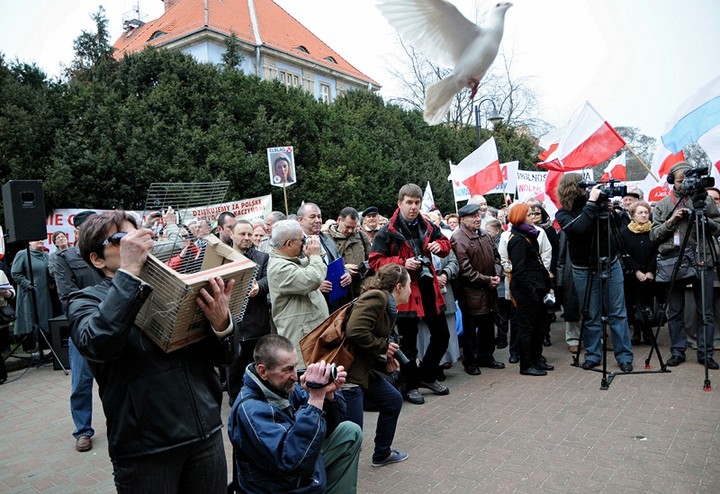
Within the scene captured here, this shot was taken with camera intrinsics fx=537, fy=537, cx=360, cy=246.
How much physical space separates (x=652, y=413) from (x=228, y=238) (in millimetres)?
4506

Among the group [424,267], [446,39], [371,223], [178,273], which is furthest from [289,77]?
[446,39]

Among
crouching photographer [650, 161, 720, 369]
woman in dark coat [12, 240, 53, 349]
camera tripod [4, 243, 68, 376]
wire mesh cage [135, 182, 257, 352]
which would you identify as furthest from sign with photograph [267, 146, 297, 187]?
wire mesh cage [135, 182, 257, 352]

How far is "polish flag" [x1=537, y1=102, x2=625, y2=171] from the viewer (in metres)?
8.37

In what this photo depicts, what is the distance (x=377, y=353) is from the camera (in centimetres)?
390

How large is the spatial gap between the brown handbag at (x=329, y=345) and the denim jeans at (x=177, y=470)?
143 centimetres

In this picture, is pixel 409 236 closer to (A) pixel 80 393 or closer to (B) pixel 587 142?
(A) pixel 80 393

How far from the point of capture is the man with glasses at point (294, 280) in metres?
4.36

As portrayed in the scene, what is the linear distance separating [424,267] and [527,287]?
1.48m

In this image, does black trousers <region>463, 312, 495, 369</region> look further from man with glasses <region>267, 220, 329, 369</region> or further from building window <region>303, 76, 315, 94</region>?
building window <region>303, 76, 315, 94</region>

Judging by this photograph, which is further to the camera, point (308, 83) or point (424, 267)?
point (308, 83)

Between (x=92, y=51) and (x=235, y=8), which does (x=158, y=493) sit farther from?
(x=92, y=51)

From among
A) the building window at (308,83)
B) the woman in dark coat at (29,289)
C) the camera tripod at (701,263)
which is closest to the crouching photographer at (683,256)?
the camera tripod at (701,263)

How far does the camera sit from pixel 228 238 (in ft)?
19.0

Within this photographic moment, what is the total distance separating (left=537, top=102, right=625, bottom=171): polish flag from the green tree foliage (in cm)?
490
